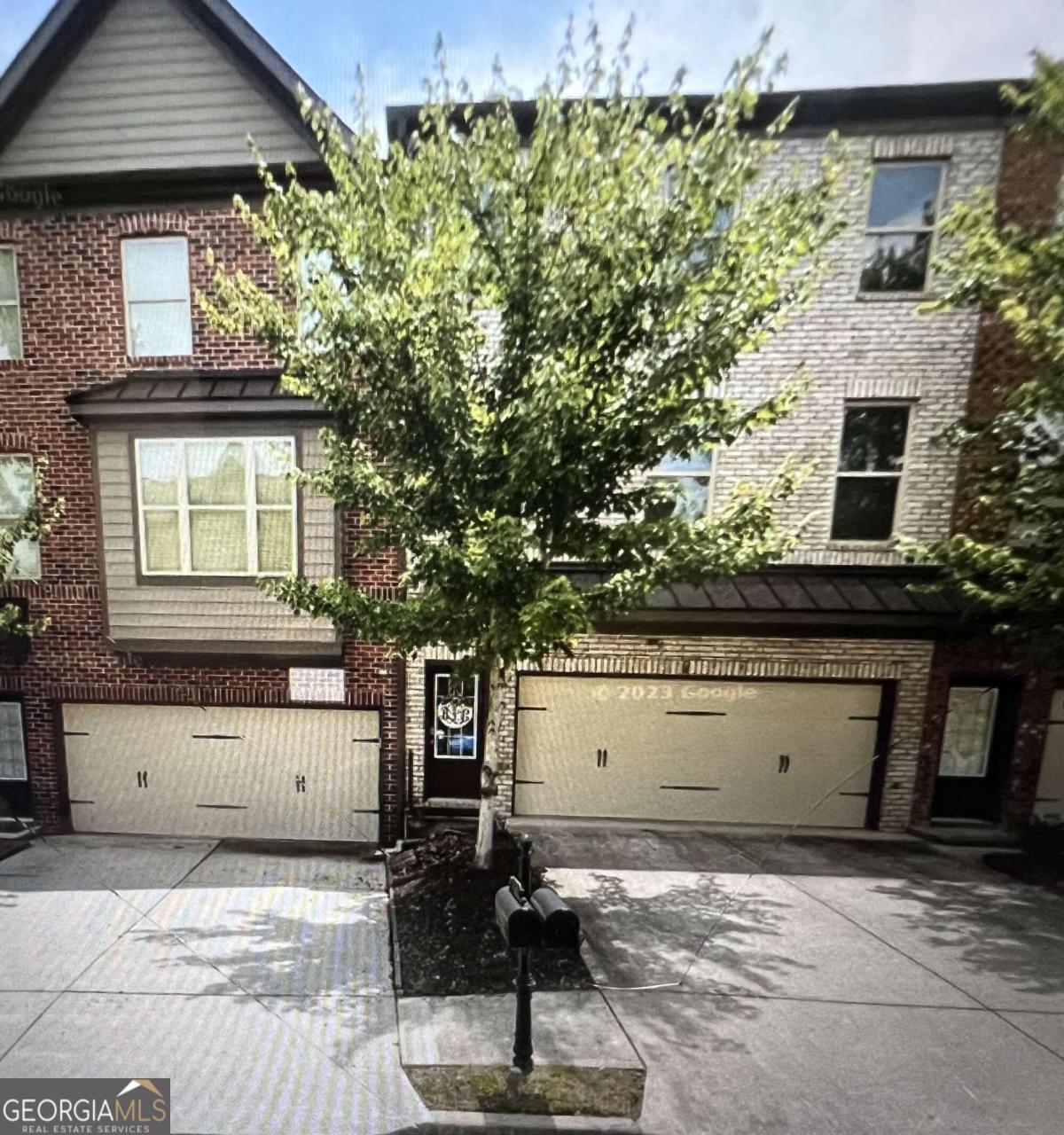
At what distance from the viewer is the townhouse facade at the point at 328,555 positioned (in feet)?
21.4

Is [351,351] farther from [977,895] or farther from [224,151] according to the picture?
[977,895]

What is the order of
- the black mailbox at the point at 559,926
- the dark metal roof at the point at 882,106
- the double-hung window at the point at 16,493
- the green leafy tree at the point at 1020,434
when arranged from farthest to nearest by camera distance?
the double-hung window at the point at 16,493
the dark metal roof at the point at 882,106
the green leafy tree at the point at 1020,434
the black mailbox at the point at 559,926

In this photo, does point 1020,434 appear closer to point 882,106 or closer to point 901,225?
point 901,225

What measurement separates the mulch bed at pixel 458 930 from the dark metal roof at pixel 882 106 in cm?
880

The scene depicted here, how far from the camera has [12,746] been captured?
743 cm

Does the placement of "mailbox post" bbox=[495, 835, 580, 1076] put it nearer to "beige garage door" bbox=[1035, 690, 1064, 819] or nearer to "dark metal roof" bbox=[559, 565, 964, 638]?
"dark metal roof" bbox=[559, 565, 964, 638]

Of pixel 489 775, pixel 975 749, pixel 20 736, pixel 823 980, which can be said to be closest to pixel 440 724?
pixel 489 775

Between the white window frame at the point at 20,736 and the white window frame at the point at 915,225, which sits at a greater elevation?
the white window frame at the point at 915,225

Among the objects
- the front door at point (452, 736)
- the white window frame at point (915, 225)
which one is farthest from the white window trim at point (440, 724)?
the white window frame at point (915, 225)

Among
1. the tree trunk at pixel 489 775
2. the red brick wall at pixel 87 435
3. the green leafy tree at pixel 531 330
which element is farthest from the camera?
the red brick wall at pixel 87 435

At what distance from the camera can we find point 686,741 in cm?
721

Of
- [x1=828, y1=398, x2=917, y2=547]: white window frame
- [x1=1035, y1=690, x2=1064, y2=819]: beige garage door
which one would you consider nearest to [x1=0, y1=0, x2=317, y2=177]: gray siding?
[x1=828, y1=398, x2=917, y2=547]: white window frame

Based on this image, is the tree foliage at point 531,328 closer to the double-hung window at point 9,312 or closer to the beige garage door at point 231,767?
the beige garage door at point 231,767

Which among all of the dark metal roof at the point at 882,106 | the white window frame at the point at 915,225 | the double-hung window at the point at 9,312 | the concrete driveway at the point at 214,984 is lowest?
the concrete driveway at the point at 214,984
